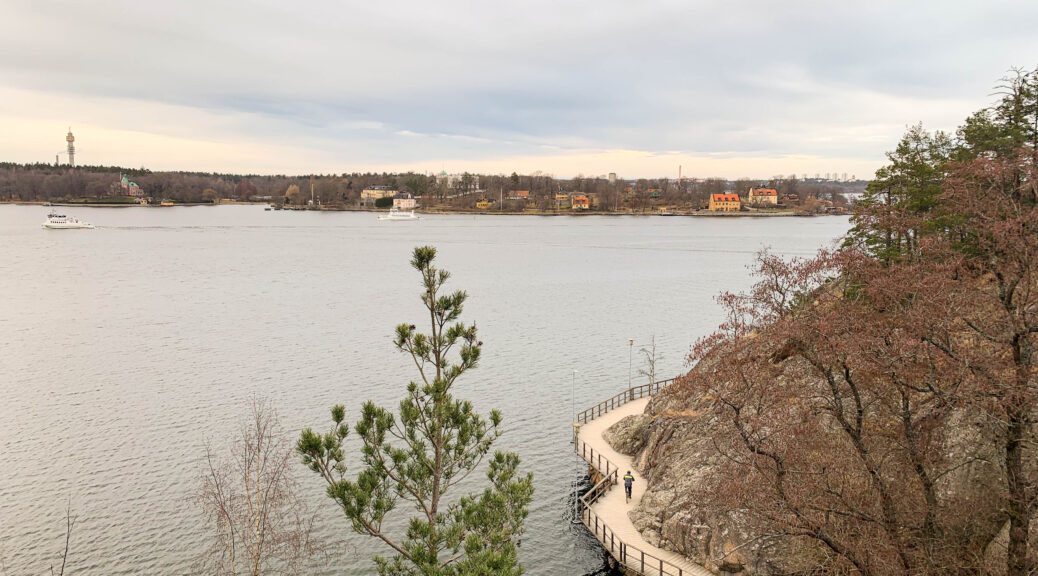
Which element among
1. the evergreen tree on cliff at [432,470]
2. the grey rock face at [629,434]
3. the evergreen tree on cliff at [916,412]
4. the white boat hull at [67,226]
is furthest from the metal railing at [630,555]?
the white boat hull at [67,226]

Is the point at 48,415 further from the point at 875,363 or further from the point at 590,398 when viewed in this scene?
the point at 875,363

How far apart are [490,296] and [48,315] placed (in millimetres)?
47495

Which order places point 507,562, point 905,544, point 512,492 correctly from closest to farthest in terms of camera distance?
point 507,562, point 512,492, point 905,544

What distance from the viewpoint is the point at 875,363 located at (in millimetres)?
15578

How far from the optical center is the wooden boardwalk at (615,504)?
23.7 m

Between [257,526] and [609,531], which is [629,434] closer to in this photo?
[609,531]

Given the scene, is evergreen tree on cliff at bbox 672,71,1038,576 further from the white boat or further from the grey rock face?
the white boat

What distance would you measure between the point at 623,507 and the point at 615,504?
457 mm

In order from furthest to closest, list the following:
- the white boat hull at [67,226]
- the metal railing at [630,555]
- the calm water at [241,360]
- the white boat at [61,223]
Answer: the white boat at [61,223]
the white boat hull at [67,226]
the calm water at [241,360]
the metal railing at [630,555]

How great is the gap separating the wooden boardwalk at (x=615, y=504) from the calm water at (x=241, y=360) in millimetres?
1529

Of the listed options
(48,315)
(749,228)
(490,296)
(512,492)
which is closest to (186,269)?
(48,315)

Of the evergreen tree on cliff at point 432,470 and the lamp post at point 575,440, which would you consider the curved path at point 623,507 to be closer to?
the lamp post at point 575,440

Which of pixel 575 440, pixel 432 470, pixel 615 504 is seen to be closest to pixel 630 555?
pixel 615 504

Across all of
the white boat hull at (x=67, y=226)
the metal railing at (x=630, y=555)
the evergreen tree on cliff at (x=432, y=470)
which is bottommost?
the metal railing at (x=630, y=555)
